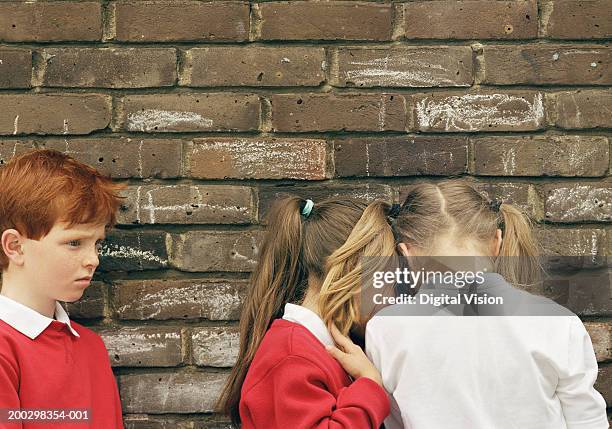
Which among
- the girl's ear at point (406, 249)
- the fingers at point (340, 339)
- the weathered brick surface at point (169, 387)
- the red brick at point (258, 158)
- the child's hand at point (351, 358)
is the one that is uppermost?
the red brick at point (258, 158)

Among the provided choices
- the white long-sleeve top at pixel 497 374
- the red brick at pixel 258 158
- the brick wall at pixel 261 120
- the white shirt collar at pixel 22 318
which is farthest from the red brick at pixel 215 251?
the white long-sleeve top at pixel 497 374

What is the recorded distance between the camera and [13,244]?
183 cm

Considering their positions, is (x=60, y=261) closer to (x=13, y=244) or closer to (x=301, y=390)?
(x=13, y=244)

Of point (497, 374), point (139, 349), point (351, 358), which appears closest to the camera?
point (497, 374)

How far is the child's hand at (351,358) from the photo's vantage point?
1.76m

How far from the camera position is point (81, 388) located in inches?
72.7

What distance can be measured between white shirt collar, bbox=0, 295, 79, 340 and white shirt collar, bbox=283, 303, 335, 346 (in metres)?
0.53

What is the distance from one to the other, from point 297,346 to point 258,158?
20.3 inches

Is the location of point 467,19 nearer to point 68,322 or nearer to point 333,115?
point 333,115

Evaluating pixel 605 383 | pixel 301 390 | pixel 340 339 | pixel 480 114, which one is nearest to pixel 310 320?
pixel 340 339

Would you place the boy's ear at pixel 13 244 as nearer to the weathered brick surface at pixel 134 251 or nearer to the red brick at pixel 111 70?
the weathered brick surface at pixel 134 251

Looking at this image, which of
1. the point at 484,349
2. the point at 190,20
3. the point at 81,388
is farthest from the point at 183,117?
the point at 484,349

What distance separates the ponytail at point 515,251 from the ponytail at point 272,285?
0.46 metres

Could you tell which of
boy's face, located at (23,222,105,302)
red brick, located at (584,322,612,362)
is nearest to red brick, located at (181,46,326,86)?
boy's face, located at (23,222,105,302)
